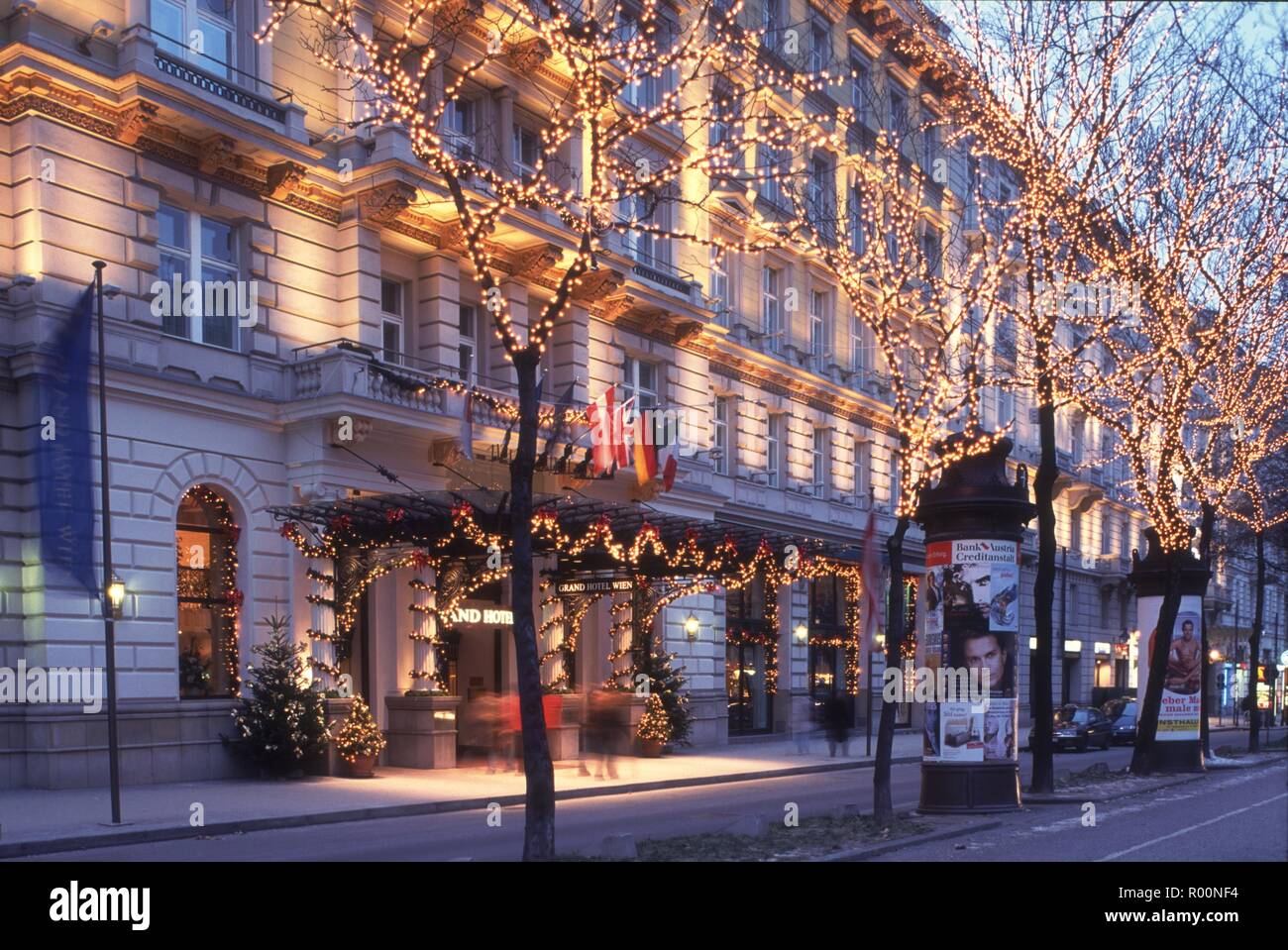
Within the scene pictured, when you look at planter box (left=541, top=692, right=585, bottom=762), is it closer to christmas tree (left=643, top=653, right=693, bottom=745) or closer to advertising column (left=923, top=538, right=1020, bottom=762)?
christmas tree (left=643, top=653, right=693, bottom=745)

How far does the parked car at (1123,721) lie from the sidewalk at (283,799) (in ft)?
57.0

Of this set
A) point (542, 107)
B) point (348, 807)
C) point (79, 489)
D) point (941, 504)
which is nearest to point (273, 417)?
point (79, 489)

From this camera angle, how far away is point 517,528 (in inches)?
485

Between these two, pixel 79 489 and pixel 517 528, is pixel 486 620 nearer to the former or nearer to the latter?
pixel 79 489

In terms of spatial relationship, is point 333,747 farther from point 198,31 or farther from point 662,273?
point 662,273

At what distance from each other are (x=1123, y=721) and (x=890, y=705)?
30.0 meters

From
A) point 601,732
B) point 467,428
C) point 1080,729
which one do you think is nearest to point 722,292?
point 467,428

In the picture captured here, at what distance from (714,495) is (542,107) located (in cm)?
1080

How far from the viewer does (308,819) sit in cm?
1867

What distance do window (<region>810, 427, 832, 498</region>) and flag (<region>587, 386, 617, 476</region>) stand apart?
647 inches

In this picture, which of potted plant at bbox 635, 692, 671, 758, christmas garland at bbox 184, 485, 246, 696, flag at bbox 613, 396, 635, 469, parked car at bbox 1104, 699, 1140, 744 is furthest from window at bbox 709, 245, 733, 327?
parked car at bbox 1104, 699, 1140, 744

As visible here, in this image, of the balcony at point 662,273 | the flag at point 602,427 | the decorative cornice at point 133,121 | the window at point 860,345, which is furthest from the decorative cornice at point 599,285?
the window at point 860,345

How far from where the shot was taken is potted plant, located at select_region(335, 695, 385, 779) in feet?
80.1
